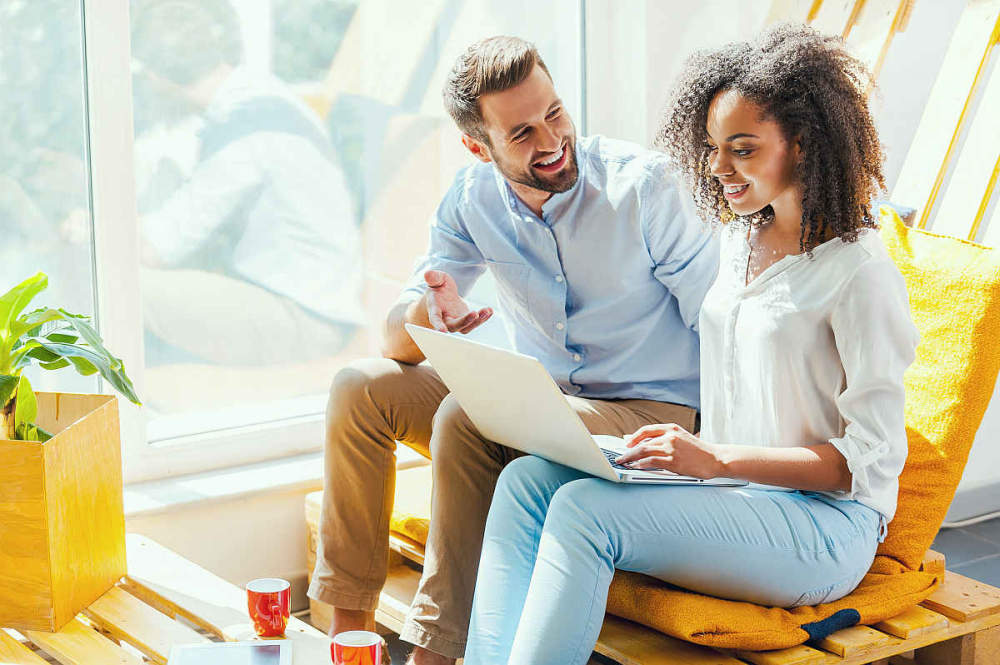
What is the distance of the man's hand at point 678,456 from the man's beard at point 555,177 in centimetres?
57

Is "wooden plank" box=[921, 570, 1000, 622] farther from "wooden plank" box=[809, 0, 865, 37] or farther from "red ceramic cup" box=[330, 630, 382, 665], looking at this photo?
"wooden plank" box=[809, 0, 865, 37]

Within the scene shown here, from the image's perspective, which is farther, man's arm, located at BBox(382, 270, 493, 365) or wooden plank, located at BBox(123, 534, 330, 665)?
man's arm, located at BBox(382, 270, 493, 365)

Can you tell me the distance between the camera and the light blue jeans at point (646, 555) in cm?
145

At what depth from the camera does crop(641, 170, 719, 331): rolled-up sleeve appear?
6.33 feet

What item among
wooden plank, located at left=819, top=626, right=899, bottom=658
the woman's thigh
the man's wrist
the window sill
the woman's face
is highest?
the woman's face

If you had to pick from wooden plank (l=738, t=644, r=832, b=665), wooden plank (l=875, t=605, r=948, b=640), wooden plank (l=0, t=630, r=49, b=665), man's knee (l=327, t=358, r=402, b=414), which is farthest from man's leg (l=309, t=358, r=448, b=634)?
wooden plank (l=875, t=605, r=948, b=640)

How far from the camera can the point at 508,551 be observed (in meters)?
1.57

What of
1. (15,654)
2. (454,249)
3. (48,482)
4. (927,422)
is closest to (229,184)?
(454,249)

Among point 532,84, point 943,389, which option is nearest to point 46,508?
point 532,84

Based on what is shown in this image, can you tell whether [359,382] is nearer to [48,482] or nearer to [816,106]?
[48,482]

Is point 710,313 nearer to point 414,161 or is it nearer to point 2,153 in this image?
point 414,161

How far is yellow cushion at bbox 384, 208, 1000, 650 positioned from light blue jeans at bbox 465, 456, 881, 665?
35 mm

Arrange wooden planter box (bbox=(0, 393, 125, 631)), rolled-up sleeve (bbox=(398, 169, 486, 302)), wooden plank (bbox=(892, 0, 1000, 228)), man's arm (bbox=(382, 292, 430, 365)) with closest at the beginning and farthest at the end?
wooden planter box (bbox=(0, 393, 125, 631))
man's arm (bbox=(382, 292, 430, 365))
rolled-up sleeve (bbox=(398, 169, 486, 302))
wooden plank (bbox=(892, 0, 1000, 228))

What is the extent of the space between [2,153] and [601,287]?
1.18 metres
